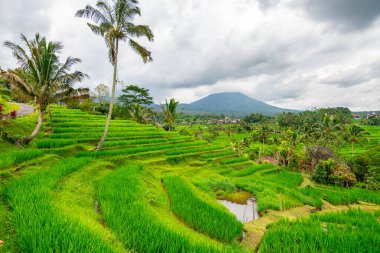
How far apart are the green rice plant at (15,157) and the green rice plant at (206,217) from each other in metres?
5.38

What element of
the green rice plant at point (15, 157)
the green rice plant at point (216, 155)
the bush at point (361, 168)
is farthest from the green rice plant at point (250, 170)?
the bush at point (361, 168)

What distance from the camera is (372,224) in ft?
19.7

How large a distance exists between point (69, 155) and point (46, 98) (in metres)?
3.36

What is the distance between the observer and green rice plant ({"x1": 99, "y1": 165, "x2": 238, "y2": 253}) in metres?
3.70

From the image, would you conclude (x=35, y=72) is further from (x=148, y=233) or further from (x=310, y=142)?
(x=310, y=142)

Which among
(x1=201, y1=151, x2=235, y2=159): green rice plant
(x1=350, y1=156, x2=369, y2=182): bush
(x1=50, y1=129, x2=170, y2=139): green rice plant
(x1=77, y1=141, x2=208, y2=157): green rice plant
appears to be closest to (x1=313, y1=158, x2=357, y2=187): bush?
(x1=350, y1=156, x2=369, y2=182): bush

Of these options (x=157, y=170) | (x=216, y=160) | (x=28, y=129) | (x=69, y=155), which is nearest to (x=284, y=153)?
(x=216, y=160)

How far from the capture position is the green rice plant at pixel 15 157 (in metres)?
6.67

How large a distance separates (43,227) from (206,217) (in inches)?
148

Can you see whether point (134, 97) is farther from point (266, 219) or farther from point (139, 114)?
point (266, 219)

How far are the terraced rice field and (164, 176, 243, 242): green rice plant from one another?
0.08 ft

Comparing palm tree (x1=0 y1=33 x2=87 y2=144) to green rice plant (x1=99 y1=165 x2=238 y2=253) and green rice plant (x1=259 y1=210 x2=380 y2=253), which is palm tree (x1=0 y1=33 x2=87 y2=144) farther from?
green rice plant (x1=259 y1=210 x2=380 y2=253)

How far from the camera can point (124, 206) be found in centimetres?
529

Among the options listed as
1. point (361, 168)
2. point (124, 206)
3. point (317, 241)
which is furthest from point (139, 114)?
point (317, 241)
